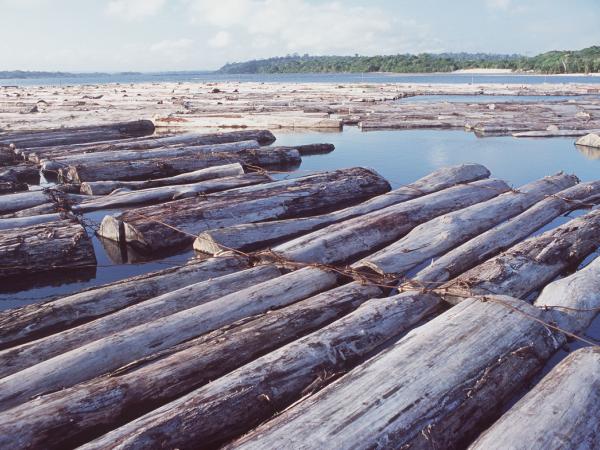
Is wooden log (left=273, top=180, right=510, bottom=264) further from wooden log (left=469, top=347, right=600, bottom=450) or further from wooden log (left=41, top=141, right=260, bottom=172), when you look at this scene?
wooden log (left=41, top=141, right=260, bottom=172)

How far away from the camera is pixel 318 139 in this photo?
22.7 meters

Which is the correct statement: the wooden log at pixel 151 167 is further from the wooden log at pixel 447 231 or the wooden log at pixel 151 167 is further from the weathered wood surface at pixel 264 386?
the weathered wood surface at pixel 264 386

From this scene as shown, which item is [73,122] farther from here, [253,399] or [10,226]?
[253,399]

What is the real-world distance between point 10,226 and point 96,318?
3893mm

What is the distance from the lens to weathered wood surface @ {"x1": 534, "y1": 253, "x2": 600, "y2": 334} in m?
5.44

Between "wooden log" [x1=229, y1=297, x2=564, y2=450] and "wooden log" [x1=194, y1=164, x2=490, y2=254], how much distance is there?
11.9 ft

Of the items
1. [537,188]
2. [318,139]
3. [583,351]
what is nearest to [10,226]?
[583,351]

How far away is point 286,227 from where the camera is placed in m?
8.52

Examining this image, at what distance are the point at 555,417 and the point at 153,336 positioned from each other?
10.8 ft

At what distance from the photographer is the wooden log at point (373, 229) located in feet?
23.4

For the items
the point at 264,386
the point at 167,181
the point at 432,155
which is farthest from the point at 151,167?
the point at 264,386

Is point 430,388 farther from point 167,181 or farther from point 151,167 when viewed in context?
point 151,167

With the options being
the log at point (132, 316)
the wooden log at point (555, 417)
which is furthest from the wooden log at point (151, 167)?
the wooden log at point (555, 417)

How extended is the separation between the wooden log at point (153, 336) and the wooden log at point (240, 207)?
2950 mm
